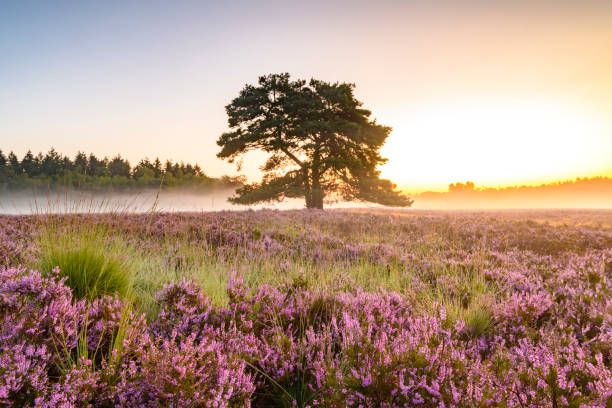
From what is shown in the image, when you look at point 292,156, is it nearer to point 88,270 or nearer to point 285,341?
point 88,270

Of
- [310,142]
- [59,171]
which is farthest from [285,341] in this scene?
[59,171]

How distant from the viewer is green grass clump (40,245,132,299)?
130 inches

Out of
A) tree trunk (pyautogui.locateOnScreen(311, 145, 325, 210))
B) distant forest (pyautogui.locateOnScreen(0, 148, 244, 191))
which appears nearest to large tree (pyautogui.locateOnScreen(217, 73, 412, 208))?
tree trunk (pyautogui.locateOnScreen(311, 145, 325, 210))

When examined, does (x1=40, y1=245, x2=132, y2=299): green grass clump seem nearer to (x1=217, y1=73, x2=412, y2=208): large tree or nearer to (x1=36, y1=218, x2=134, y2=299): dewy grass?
(x1=36, y1=218, x2=134, y2=299): dewy grass

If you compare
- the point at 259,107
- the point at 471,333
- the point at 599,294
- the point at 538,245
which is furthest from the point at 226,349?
the point at 259,107

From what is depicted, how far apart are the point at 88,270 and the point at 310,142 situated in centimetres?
1987

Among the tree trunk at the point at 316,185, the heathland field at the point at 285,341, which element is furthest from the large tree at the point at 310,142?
the heathland field at the point at 285,341

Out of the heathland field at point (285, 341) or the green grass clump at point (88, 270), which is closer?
the heathland field at point (285, 341)

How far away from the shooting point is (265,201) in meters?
24.3

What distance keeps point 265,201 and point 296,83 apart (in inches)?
363

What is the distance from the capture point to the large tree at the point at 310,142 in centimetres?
2327

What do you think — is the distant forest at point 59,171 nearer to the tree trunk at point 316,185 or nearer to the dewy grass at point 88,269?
the tree trunk at point 316,185

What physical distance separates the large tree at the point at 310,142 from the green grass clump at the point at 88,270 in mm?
19139

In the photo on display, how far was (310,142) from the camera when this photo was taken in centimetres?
2255
